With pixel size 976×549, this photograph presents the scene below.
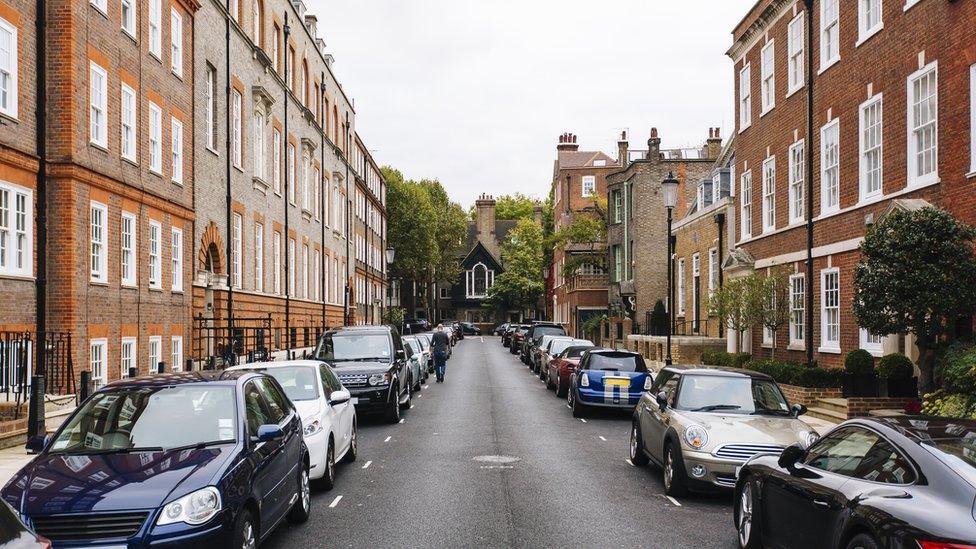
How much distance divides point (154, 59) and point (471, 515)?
17011 millimetres

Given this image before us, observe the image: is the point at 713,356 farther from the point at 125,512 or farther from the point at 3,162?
the point at 125,512

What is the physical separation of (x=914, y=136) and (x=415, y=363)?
1446cm

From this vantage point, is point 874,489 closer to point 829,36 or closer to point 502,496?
point 502,496

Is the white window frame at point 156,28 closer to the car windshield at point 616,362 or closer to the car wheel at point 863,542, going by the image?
the car windshield at point 616,362

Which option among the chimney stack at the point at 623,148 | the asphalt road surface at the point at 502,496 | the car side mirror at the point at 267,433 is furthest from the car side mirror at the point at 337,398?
the chimney stack at the point at 623,148

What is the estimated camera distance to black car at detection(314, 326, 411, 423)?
17.3 m

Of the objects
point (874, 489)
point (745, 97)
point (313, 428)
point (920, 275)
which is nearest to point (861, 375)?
point (920, 275)

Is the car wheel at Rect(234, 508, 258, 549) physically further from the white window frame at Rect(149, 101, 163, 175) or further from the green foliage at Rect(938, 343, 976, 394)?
the white window frame at Rect(149, 101, 163, 175)

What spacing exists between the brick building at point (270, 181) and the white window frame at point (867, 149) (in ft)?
55.3

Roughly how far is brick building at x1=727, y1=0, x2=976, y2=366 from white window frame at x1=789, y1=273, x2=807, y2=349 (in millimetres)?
54

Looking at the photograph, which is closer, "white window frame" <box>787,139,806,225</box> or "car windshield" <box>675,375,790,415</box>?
"car windshield" <box>675,375,790,415</box>

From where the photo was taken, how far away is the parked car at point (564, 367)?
2359 centimetres

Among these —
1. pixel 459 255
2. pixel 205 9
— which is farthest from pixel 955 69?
pixel 459 255

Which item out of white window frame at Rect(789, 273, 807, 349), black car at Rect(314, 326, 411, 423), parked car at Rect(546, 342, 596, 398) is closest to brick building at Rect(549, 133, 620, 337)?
parked car at Rect(546, 342, 596, 398)
